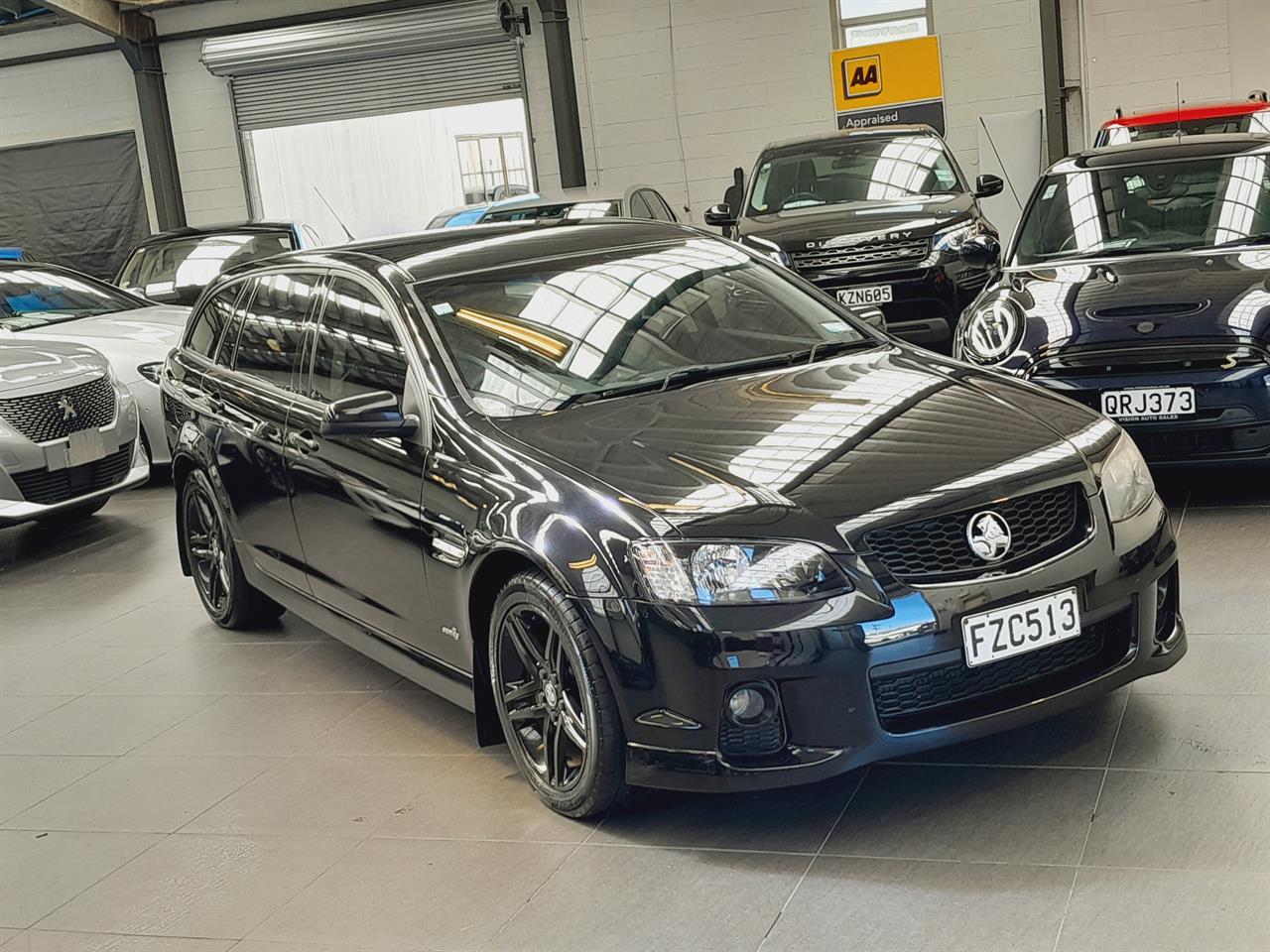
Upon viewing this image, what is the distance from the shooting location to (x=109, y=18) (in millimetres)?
15781

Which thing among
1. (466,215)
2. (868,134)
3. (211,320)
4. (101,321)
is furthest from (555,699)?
(466,215)

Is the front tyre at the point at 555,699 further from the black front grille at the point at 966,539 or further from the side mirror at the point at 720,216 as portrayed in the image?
the side mirror at the point at 720,216

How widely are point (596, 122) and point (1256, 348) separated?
1045 centimetres

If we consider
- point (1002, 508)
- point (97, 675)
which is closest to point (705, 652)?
point (1002, 508)

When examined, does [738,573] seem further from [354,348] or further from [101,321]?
[101,321]

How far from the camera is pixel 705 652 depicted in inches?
116

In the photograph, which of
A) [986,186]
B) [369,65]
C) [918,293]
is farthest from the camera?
[369,65]

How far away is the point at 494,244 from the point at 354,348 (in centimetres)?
52

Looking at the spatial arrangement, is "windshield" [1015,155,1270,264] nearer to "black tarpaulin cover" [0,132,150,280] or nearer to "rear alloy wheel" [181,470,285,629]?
"rear alloy wheel" [181,470,285,629]

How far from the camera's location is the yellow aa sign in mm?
13516

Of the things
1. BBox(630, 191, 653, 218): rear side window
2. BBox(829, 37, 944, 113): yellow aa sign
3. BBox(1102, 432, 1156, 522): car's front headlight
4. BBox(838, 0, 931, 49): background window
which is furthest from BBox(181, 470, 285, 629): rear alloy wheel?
BBox(838, 0, 931, 49): background window

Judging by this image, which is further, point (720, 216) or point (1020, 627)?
point (720, 216)

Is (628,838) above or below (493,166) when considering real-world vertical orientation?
below

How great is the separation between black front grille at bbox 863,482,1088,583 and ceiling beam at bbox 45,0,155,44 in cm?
1425
